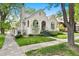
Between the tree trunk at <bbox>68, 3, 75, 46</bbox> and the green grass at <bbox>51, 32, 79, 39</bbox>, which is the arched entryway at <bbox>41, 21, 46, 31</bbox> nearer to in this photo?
A: the green grass at <bbox>51, 32, 79, 39</bbox>

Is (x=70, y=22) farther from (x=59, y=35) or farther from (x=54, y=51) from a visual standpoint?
(x=54, y=51)

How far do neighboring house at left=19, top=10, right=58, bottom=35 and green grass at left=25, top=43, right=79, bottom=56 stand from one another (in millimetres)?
261

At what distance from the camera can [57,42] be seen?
426cm

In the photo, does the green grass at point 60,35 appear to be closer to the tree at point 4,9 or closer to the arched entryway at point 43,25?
the arched entryway at point 43,25

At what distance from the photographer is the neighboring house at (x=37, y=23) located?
4.23 m

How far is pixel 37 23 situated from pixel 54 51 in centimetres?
45

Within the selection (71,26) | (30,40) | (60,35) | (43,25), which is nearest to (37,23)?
(43,25)

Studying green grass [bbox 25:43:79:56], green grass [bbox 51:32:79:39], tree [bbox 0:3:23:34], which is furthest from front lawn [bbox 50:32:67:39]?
tree [bbox 0:3:23:34]

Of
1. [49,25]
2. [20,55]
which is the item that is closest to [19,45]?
[20,55]

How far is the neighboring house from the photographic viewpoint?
13.9 feet

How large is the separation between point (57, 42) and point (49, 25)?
10.2 inches

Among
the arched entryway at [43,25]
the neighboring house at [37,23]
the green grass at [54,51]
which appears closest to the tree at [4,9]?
the neighboring house at [37,23]

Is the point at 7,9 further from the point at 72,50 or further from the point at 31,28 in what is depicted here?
the point at 72,50

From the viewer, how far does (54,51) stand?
419 centimetres
